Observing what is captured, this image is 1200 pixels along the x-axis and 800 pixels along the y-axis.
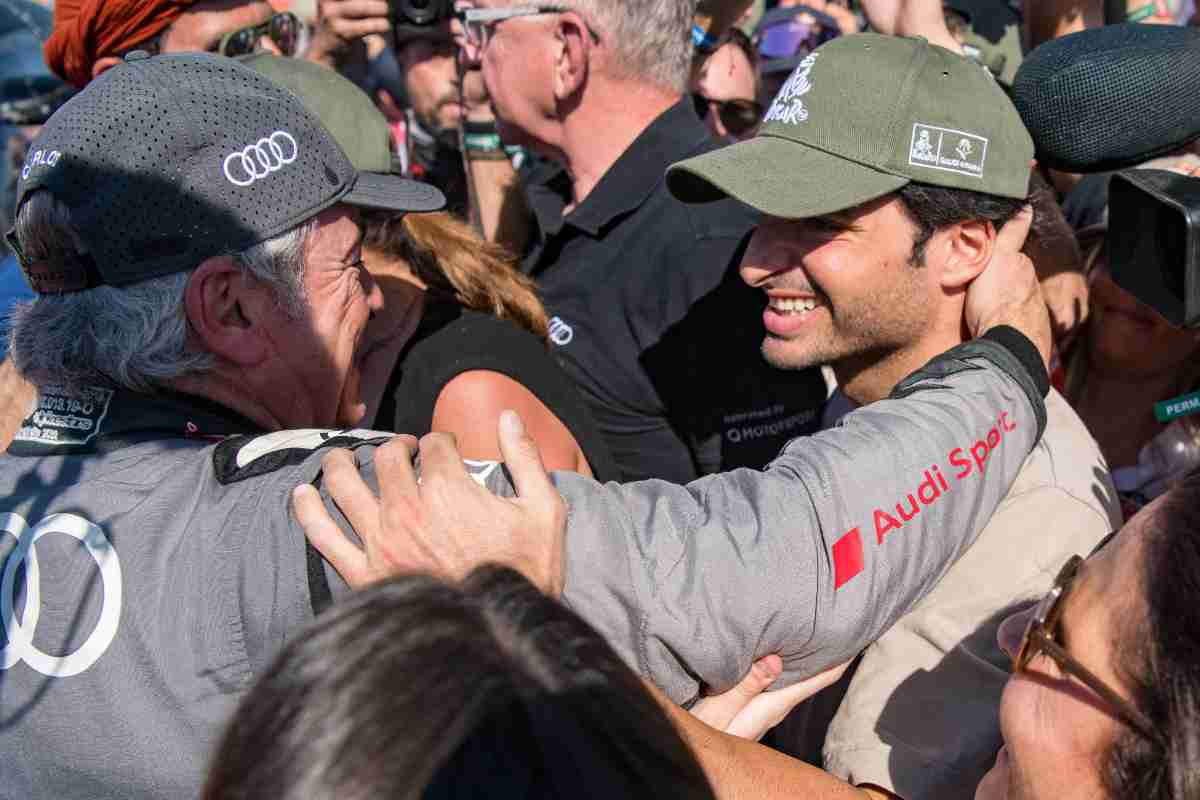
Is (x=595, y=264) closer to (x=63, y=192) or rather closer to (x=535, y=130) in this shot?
(x=535, y=130)

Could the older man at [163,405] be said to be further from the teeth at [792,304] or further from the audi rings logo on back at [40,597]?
the teeth at [792,304]

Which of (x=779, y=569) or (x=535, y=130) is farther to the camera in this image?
(x=535, y=130)

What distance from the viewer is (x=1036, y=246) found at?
2408 millimetres

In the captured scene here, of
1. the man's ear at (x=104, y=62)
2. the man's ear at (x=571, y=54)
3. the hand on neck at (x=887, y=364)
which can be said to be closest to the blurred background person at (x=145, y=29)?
the man's ear at (x=104, y=62)

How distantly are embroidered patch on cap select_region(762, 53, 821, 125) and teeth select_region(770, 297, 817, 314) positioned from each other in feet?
1.22

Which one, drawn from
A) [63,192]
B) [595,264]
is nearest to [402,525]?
[63,192]

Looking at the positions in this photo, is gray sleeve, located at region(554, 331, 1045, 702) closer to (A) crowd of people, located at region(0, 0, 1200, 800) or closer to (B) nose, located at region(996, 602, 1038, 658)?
(A) crowd of people, located at region(0, 0, 1200, 800)

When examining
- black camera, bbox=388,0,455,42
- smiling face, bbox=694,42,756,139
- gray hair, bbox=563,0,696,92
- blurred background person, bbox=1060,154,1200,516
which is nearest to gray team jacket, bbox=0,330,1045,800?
blurred background person, bbox=1060,154,1200,516

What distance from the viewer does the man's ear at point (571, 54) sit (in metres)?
3.03

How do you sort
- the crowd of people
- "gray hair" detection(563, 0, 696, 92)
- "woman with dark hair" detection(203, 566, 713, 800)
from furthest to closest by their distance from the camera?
"gray hair" detection(563, 0, 696, 92) < the crowd of people < "woman with dark hair" detection(203, 566, 713, 800)

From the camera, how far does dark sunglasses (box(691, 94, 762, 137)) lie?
185 inches

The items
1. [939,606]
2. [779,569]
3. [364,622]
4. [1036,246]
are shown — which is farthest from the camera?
[1036,246]

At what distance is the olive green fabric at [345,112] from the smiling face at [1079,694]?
1.90m

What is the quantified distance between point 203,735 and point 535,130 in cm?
227
